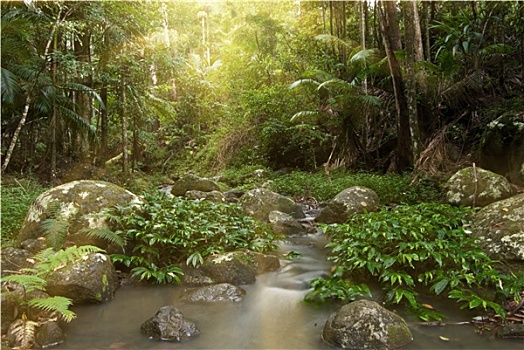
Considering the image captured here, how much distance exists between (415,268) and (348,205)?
3.35 meters

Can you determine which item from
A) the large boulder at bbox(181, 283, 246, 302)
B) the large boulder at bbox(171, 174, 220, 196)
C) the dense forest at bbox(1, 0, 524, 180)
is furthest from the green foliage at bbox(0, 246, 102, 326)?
the large boulder at bbox(171, 174, 220, 196)

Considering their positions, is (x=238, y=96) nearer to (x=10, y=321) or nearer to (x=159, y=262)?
(x=159, y=262)

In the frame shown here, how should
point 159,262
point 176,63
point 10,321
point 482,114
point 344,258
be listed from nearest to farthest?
point 10,321
point 344,258
point 159,262
point 482,114
point 176,63

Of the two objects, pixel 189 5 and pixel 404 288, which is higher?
pixel 189 5

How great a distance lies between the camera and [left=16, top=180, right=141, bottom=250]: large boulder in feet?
17.2

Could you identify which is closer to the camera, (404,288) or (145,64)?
(404,288)

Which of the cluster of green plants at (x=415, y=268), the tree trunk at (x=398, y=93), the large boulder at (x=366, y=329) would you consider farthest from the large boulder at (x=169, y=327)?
the tree trunk at (x=398, y=93)

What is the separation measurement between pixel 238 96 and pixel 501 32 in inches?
434

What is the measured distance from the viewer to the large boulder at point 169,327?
3.44m

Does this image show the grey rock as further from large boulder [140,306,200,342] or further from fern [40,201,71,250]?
large boulder [140,306,200,342]

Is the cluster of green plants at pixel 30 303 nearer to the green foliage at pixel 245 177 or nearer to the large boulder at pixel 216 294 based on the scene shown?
the large boulder at pixel 216 294

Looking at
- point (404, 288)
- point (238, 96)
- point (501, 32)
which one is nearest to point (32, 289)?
point (404, 288)

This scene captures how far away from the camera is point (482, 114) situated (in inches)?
414

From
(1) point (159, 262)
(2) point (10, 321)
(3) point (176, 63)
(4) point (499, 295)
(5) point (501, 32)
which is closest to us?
(2) point (10, 321)
